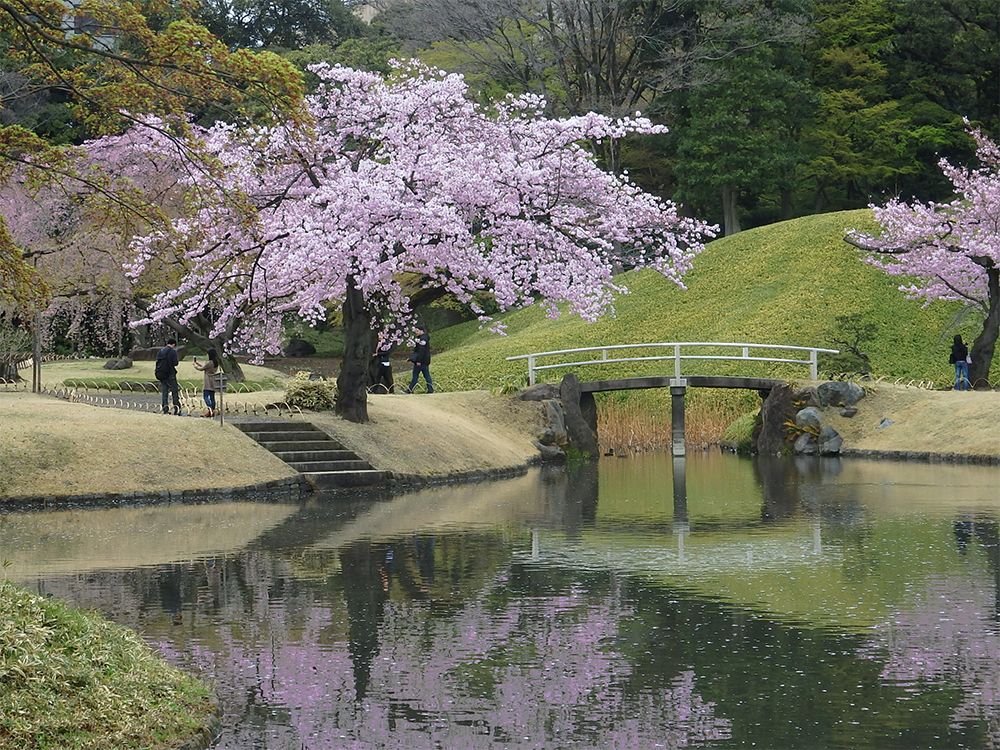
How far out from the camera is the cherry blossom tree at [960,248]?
45562 mm

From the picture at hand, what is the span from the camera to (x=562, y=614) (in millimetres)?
15656

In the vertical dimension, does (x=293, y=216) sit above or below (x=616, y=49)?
below

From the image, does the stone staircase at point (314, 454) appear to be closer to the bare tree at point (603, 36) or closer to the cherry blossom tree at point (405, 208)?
the cherry blossom tree at point (405, 208)

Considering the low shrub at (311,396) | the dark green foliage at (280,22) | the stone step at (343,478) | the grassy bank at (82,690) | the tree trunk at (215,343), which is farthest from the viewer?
the dark green foliage at (280,22)

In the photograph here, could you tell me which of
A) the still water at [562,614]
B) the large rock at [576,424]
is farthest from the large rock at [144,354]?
the still water at [562,614]

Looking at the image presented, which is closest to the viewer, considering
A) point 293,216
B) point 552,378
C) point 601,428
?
point 293,216

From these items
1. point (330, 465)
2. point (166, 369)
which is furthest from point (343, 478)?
point (166, 369)

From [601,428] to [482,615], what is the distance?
107 ft

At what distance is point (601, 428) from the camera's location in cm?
4803

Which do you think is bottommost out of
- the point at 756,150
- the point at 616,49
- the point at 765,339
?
the point at 765,339

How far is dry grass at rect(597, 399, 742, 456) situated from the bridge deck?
2.14m

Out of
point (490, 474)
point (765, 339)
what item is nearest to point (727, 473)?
point (490, 474)

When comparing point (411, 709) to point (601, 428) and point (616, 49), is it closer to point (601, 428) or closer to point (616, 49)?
point (601, 428)

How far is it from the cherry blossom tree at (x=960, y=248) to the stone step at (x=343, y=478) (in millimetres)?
21920
